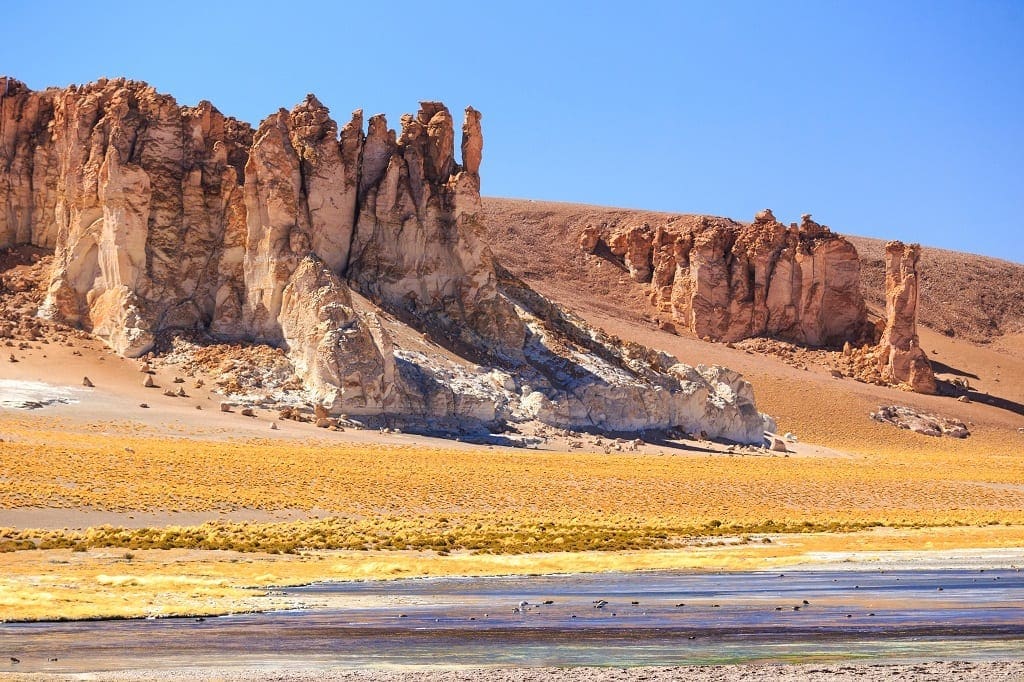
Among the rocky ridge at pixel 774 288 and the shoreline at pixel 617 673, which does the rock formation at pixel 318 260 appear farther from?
the shoreline at pixel 617 673

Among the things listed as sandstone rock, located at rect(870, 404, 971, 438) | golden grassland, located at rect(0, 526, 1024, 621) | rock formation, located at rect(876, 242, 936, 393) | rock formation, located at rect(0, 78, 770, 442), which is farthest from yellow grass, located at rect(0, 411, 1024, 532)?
rock formation, located at rect(876, 242, 936, 393)

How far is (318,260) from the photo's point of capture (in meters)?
61.2

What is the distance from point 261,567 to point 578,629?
1088 cm

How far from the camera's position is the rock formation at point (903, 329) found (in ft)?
319

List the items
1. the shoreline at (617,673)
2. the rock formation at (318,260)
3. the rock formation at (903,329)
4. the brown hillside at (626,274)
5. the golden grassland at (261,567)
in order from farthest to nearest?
the brown hillside at (626,274), the rock formation at (903,329), the rock formation at (318,260), the golden grassland at (261,567), the shoreline at (617,673)

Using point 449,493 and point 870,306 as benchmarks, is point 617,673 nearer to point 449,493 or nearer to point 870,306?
point 449,493

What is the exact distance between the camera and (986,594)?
21812 millimetres

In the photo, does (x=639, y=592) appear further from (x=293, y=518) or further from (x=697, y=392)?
(x=697, y=392)

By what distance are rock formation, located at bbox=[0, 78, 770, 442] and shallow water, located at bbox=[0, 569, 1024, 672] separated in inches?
1406

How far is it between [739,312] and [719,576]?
83411 mm

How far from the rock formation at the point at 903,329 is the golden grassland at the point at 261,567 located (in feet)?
206

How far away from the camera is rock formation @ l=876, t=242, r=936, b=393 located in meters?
97.2

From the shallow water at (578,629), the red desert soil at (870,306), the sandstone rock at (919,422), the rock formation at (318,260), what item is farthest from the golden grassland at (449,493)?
the sandstone rock at (919,422)

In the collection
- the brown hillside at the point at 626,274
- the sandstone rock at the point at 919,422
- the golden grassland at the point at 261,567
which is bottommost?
the golden grassland at the point at 261,567
